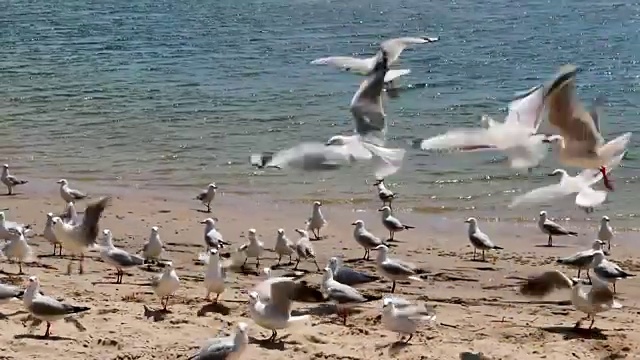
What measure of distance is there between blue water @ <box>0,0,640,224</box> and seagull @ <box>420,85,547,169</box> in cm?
773

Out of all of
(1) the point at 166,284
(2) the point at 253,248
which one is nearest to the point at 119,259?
(1) the point at 166,284

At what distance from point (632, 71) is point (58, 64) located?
1474 centimetres

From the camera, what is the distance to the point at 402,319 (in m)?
8.34

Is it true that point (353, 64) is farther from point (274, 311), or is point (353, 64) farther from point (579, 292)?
point (579, 292)

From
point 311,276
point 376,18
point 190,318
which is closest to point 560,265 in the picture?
point 311,276

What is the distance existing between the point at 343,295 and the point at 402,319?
1.01 metres

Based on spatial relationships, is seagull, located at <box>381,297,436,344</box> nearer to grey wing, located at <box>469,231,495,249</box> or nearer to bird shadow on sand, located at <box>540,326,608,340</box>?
bird shadow on sand, located at <box>540,326,608,340</box>

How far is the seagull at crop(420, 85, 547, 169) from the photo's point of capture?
236 inches

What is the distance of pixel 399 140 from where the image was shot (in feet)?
59.5

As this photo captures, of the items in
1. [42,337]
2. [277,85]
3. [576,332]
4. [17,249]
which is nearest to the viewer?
[42,337]

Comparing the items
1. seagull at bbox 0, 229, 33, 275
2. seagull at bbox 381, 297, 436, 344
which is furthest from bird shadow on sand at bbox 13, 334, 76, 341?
seagull at bbox 0, 229, 33, 275

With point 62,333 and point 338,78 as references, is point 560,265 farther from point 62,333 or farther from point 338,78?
point 338,78

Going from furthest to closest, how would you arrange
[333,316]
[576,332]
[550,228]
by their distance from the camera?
[550,228] < [333,316] < [576,332]

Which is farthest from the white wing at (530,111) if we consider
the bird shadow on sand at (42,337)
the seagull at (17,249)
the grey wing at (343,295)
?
the seagull at (17,249)
